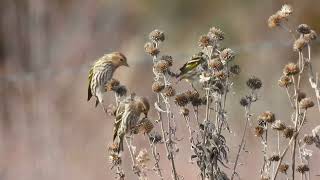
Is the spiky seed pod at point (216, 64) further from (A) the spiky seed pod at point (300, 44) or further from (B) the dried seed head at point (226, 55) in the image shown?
(A) the spiky seed pod at point (300, 44)

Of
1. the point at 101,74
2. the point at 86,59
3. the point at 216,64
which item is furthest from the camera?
the point at 86,59

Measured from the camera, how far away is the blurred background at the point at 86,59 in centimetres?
312

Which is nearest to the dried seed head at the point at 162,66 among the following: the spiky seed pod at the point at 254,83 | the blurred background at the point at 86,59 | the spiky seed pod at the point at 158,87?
the spiky seed pod at the point at 158,87

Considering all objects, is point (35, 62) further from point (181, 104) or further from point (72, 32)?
point (181, 104)

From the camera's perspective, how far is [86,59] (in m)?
3.75

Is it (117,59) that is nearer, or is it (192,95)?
(192,95)

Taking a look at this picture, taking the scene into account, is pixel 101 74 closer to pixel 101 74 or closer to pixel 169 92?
pixel 101 74

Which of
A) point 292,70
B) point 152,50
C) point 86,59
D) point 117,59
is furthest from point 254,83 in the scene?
point 86,59

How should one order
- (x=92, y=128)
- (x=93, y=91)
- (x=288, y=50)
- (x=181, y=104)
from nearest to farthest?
(x=181, y=104) → (x=93, y=91) → (x=288, y=50) → (x=92, y=128)

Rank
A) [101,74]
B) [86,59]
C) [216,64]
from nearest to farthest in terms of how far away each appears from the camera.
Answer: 1. [216,64]
2. [101,74]
3. [86,59]

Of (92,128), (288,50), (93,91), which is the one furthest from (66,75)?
(93,91)

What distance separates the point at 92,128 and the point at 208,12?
26.9 inches

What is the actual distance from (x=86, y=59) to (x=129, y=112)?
2516 mm

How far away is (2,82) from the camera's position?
3.91m
